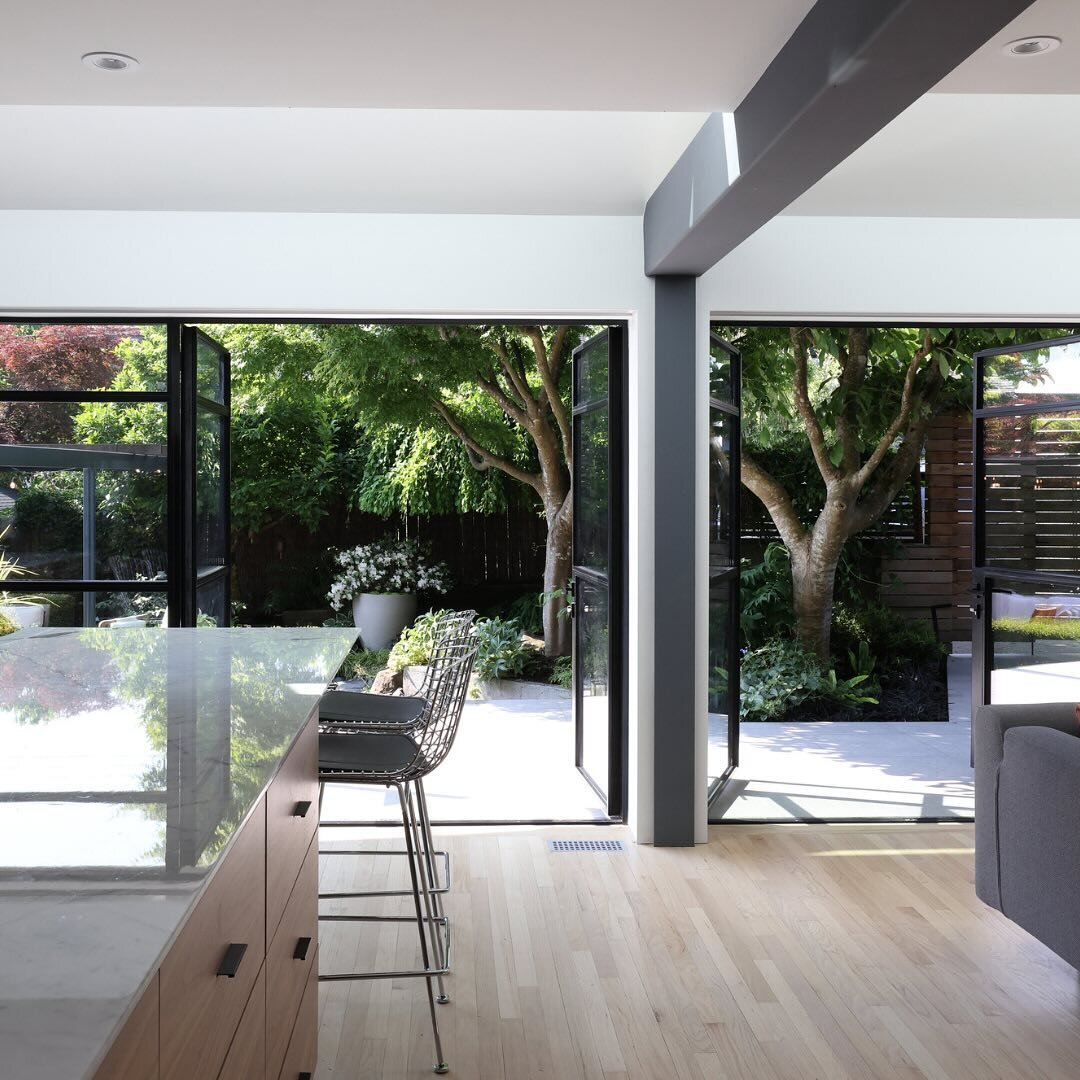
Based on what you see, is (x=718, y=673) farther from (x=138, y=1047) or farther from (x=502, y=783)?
(x=138, y=1047)

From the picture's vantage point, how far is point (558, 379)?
7.64m

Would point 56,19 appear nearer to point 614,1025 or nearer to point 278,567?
point 614,1025

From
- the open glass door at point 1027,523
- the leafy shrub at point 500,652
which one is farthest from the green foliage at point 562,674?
the open glass door at point 1027,523

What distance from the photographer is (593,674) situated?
5102mm

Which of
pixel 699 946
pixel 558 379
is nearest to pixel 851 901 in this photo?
pixel 699 946

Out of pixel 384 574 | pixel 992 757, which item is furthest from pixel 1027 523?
pixel 384 574

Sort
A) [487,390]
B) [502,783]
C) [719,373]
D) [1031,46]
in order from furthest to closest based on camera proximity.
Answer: [487,390]
[502,783]
[719,373]
[1031,46]

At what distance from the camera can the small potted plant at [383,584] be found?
30.9 ft

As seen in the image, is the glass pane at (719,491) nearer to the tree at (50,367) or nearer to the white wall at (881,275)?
the white wall at (881,275)

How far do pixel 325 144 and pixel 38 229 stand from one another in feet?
4.67

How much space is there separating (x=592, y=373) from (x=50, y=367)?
227 cm

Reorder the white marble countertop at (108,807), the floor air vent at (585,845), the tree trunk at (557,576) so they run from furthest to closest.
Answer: the tree trunk at (557,576), the floor air vent at (585,845), the white marble countertop at (108,807)

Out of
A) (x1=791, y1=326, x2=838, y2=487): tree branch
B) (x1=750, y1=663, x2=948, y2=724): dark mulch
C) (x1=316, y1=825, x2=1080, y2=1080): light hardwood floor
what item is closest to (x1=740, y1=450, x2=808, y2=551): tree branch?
(x1=791, y1=326, x2=838, y2=487): tree branch

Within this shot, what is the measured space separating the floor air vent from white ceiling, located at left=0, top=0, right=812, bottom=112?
2770 millimetres
